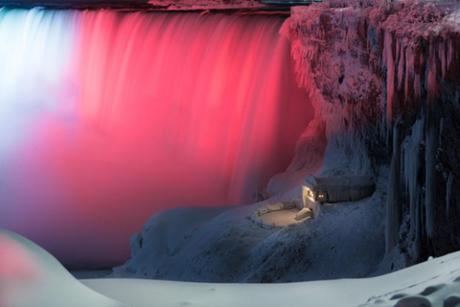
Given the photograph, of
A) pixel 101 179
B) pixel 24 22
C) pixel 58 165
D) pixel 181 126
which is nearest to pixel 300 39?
pixel 181 126

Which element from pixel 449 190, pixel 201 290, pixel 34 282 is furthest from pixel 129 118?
pixel 34 282

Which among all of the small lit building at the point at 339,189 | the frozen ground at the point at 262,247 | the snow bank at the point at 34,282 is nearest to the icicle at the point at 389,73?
the frozen ground at the point at 262,247

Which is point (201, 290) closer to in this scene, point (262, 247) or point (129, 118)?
point (262, 247)

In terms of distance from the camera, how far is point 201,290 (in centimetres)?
314

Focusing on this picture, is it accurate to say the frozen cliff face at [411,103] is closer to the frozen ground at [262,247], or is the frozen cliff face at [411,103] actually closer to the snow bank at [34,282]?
the frozen ground at [262,247]

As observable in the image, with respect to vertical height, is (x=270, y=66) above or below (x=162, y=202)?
above

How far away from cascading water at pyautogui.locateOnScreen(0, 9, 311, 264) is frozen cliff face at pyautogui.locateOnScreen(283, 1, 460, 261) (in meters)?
3.65

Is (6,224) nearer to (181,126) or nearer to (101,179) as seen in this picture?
(101,179)

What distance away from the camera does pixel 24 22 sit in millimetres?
19125

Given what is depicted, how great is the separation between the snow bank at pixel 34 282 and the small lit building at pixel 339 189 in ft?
27.6

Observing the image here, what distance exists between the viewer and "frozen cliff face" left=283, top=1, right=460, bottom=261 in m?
7.43

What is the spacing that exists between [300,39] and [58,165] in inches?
290

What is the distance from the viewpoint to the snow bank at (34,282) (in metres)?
2.67

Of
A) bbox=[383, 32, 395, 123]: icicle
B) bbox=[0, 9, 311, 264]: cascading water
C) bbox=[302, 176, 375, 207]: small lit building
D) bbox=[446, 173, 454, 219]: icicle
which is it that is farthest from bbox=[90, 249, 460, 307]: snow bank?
bbox=[0, 9, 311, 264]: cascading water
